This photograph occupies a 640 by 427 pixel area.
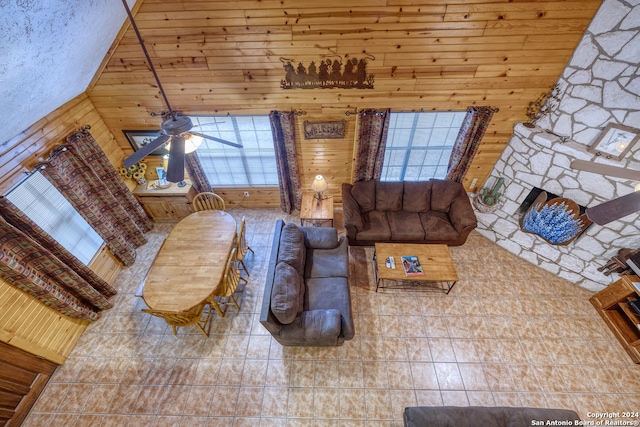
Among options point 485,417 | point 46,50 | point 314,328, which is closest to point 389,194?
point 314,328

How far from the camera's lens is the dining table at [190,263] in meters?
3.19

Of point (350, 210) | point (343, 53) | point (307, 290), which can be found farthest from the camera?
point (350, 210)

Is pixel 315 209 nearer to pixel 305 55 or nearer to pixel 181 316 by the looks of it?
pixel 305 55

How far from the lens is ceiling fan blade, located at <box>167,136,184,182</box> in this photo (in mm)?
2080

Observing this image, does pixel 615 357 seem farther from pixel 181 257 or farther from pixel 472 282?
pixel 181 257

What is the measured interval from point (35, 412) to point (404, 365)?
14.8ft

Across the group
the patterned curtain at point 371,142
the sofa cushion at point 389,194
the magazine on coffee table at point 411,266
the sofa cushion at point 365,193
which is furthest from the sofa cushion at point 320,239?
the patterned curtain at point 371,142

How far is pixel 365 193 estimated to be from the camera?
4738 millimetres

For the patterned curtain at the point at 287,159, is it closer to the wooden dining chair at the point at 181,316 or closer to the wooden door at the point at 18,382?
the wooden dining chair at the point at 181,316

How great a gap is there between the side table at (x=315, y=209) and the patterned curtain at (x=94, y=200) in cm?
298

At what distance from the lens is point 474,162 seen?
4805 millimetres

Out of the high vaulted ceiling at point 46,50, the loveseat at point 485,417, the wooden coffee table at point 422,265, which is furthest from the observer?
the wooden coffee table at point 422,265

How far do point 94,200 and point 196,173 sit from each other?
1.52 metres

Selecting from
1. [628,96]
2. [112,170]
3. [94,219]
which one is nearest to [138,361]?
[94,219]
